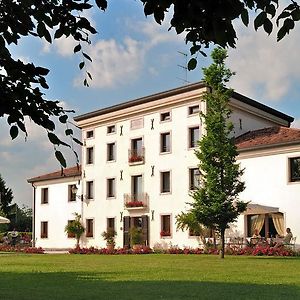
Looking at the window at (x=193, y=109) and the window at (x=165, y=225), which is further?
the window at (x=165, y=225)

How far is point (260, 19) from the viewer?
345 cm

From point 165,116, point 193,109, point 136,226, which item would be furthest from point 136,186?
point 193,109

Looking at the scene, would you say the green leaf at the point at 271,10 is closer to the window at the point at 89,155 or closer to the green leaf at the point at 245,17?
the green leaf at the point at 245,17

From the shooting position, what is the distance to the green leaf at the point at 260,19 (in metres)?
3.44

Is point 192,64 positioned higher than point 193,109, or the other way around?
point 193,109

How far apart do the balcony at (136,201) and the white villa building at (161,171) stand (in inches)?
2.5

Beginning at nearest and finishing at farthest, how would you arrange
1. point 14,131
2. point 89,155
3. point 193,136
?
1. point 14,131
2. point 193,136
3. point 89,155

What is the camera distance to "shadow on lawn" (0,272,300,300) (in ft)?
33.5

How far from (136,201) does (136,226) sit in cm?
166

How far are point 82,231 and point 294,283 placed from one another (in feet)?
101

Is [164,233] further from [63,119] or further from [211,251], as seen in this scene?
[63,119]

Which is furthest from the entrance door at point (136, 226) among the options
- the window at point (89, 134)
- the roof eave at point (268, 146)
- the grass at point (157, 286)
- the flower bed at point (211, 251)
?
the grass at point (157, 286)

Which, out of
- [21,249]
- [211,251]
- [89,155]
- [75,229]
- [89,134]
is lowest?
[21,249]

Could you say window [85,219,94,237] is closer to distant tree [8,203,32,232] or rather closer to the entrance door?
the entrance door
